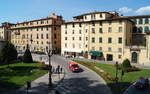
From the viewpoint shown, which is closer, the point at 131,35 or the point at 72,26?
the point at 131,35

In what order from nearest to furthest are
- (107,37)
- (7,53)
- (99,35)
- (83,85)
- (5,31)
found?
(83,85) < (7,53) < (107,37) < (99,35) < (5,31)

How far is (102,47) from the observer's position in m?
66.1

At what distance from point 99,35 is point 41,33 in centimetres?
3278

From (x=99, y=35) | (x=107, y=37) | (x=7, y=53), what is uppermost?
(x=99, y=35)

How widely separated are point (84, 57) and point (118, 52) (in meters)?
13.2

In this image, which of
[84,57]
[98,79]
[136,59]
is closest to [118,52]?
[136,59]

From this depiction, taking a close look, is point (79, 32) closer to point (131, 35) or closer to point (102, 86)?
point (131, 35)

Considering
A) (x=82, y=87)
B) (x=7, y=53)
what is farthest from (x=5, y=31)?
(x=82, y=87)

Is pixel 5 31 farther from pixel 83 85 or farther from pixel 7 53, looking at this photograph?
pixel 83 85

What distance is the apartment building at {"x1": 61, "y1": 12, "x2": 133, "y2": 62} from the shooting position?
62062 millimetres

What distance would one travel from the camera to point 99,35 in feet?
219

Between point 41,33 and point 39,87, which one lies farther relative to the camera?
point 41,33

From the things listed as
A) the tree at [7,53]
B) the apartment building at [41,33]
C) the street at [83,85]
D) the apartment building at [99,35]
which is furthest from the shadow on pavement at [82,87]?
the apartment building at [41,33]

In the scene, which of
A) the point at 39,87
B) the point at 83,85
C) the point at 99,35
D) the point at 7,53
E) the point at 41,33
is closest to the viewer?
the point at 39,87
